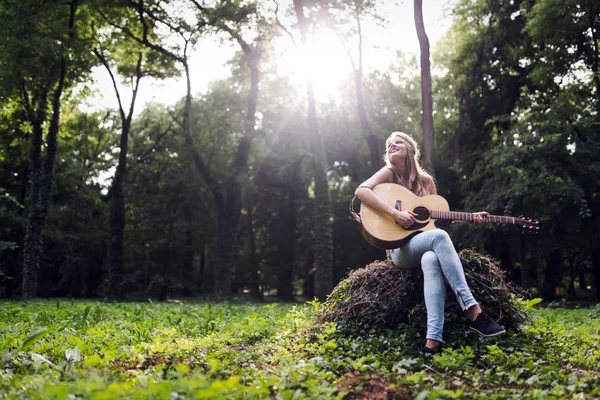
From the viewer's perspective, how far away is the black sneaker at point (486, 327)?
470 cm

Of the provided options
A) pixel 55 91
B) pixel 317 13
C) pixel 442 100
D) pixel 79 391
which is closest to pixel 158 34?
pixel 55 91

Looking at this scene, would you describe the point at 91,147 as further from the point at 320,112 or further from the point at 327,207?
the point at 327,207

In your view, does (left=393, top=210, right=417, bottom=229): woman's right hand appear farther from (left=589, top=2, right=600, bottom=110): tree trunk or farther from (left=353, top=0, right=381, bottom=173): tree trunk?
(left=353, top=0, right=381, bottom=173): tree trunk

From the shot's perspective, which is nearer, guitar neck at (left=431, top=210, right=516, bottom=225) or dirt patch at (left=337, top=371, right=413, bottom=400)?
dirt patch at (left=337, top=371, right=413, bottom=400)

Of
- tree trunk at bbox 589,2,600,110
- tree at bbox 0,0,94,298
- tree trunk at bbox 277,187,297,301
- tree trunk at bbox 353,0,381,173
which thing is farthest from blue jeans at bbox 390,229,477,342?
tree trunk at bbox 277,187,297,301

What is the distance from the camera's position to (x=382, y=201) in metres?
5.24

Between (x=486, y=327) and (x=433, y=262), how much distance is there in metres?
0.72

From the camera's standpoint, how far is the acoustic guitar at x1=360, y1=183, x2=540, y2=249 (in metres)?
5.12

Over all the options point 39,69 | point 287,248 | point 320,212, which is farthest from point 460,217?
point 287,248

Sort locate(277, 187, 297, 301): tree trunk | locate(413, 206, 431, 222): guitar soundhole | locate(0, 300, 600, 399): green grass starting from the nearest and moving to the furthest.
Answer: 1. locate(0, 300, 600, 399): green grass
2. locate(413, 206, 431, 222): guitar soundhole
3. locate(277, 187, 297, 301): tree trunk

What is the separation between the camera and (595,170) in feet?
52.0

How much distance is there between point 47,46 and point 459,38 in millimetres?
16426

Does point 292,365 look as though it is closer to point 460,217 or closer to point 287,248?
point 460,217

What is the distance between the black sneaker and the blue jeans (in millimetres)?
165
